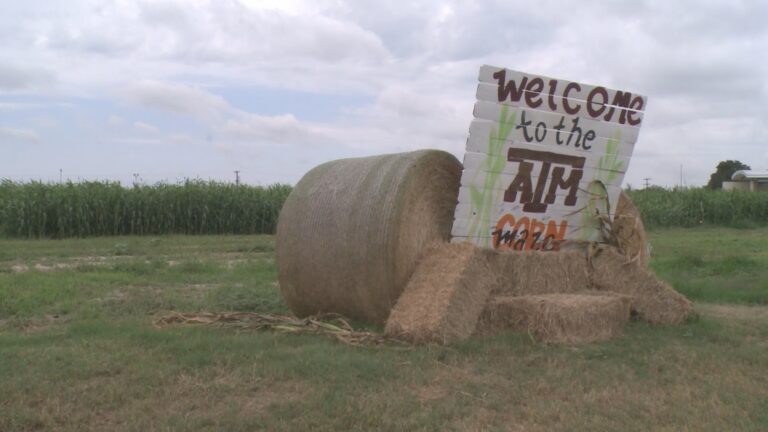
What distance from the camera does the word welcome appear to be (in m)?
7.71

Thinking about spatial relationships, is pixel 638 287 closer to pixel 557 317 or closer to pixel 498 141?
pixel 557 317

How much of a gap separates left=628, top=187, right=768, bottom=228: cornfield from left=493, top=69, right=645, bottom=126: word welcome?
75.2 feet

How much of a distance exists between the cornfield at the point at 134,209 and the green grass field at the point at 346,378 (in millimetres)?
15175

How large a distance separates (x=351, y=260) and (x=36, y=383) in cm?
302

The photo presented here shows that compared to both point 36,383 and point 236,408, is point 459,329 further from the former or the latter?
point 36,383

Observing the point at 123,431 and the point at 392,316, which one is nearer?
the point at 123,431

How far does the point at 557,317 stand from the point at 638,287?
1809 millimetres

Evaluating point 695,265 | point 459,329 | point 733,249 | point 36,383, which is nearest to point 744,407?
point 459,329

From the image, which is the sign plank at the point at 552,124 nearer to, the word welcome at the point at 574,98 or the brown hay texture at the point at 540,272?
the word welcome at the point at 574,98

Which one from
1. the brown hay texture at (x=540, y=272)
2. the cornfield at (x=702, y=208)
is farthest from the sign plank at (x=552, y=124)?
the cornfield at (x=702, y=208)

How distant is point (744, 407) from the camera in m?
5.02

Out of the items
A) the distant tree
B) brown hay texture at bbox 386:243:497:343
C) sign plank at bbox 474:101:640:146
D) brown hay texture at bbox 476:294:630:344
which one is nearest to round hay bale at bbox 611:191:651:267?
sign plank at bbox 474:101:640:146

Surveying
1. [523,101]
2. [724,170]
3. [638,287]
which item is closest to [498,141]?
[523,101]

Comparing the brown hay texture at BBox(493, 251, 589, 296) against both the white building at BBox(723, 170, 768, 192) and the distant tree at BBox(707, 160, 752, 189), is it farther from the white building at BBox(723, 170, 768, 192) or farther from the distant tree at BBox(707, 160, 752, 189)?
the distant tree at BBox(707, 160, 752, 189)
